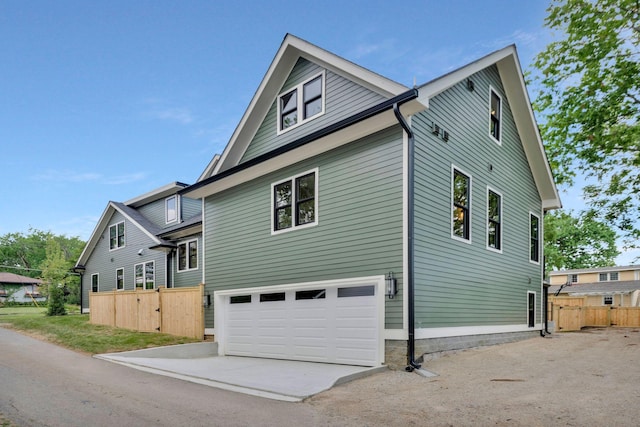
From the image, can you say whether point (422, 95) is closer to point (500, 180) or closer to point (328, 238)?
point (328, 238)

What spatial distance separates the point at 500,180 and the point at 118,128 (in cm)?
2415

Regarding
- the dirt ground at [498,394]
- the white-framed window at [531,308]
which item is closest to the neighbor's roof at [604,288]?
the white-framed window at [531,308]

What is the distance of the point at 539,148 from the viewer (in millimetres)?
14438

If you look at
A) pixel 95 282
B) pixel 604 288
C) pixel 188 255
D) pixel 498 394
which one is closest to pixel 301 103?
pixel 498 394

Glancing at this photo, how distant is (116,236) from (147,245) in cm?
423

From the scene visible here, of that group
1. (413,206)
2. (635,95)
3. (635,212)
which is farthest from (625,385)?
(635,212)

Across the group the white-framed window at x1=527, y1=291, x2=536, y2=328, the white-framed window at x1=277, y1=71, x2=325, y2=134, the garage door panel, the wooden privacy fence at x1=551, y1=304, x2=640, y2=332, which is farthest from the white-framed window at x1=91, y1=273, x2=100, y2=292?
the wooden privacy fence at x1=551, y1=304, x2=640, y2=332

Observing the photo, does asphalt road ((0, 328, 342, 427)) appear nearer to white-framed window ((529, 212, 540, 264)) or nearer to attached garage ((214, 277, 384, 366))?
attached garage ((214, 277, 384, 366))

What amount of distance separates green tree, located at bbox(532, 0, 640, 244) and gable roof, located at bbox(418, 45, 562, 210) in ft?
8.85

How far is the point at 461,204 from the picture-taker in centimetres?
1079

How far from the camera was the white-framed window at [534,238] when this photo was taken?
15.0m

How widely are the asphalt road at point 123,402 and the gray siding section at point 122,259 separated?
11.7 m

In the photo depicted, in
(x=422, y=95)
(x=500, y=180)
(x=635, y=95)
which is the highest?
(x=635, y=95)

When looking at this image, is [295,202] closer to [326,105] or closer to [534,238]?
[326,105]
